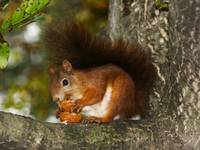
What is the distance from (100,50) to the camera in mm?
1731

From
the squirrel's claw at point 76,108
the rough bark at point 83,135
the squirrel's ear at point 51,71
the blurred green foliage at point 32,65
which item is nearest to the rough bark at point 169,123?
the rough bark at point 83,135

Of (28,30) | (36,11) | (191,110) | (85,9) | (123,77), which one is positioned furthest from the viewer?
(28,30)

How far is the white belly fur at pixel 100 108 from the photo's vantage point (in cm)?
171

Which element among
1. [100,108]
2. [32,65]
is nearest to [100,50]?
[100,108]

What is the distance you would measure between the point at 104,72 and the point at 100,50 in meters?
0.08

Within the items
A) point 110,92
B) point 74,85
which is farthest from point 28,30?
point 110,92

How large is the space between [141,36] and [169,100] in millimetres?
371

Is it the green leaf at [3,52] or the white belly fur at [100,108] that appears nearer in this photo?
the green leaf at [3,52]

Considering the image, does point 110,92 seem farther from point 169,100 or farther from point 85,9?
point 85,9

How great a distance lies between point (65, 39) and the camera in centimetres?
171

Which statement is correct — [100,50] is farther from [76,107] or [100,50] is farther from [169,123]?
[169,123]

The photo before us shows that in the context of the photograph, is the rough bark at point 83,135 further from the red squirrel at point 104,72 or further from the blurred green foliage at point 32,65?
the blurred green foliage at point 32,65

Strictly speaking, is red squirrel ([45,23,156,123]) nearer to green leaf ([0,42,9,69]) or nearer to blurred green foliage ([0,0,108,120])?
green leaf ([0,42,9,69])

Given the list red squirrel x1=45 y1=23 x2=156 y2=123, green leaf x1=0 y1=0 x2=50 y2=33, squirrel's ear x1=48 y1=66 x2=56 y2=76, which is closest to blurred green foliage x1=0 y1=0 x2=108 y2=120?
squirrel's ear x1=48 y1=66 x2=56 y2=76
